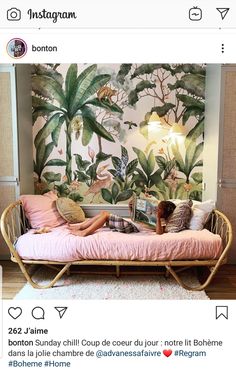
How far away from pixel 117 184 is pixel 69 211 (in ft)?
1.55

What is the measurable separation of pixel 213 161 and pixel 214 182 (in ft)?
0.49

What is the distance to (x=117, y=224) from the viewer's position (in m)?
1.96

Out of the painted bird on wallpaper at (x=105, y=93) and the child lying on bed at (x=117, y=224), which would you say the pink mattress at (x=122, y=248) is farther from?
the painted bird on wallpaper at (x=105, y=93)
